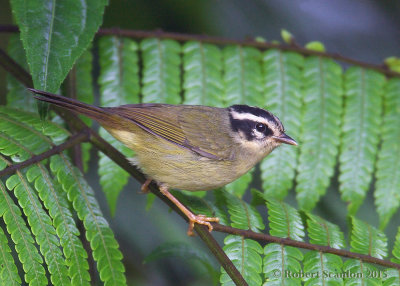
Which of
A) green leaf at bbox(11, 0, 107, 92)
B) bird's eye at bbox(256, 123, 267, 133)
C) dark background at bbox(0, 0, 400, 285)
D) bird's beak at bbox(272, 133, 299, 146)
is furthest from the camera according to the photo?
dark background at bbox(0, 0, 400, 285)

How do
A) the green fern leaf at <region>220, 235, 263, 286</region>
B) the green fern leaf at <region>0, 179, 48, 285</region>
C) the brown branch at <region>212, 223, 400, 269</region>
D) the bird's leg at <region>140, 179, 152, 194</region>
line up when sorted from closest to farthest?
the green fern leaf at <region>0, 179, 48, 285</region>, the green fern leaf at <region>220, 235, 263, 286</region>, the brown branch at <region>212, 223, 400, 269</region>, the bird's leg at <region>140, 179, 152, 194</region>

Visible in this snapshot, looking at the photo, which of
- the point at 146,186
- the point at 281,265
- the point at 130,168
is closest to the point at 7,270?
the point at 130,168

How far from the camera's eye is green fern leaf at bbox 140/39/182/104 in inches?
148

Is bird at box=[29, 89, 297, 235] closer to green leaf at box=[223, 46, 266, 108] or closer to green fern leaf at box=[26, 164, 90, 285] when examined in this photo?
green leaf at box=[223, 46, 266, 108]

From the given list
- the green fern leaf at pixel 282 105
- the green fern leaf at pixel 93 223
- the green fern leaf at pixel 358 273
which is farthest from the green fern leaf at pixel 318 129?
the green fern leaf at pixel 93 223

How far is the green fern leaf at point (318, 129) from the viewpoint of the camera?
144 inches

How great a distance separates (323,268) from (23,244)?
1670 millimetres

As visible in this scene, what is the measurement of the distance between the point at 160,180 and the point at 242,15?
2.43m

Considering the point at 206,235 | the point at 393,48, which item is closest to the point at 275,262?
the point at 206,235

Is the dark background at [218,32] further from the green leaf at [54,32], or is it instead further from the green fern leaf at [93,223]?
the green leaf at [54,32]

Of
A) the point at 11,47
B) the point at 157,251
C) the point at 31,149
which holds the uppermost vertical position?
the point at 11,47

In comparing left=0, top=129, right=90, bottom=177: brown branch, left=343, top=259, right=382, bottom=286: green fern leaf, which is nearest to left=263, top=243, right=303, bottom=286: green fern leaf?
left=343, top=259, right=382, bottom=286: green fern leaf

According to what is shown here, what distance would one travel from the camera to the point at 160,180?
3.30m

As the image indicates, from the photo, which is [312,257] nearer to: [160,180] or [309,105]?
[160,180]
